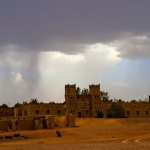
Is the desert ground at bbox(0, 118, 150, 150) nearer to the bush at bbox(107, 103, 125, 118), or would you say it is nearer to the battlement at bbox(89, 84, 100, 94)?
the bush at bbox(107, 103, 125, 118)

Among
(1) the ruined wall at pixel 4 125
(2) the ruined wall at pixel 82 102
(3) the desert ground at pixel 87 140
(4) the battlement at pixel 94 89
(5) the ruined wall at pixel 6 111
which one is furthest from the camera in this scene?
(5) the ruined wall at pixel 6 111

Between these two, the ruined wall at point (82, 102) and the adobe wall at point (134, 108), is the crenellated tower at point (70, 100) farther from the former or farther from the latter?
the adobe wall at point (134, 108)

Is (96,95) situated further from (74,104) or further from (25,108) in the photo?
(25,108)

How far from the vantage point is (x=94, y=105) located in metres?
75.0

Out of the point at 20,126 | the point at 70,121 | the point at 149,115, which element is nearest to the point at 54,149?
the point at 20,126

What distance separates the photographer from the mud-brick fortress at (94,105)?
7475cm

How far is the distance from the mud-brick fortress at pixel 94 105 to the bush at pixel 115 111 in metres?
1.79

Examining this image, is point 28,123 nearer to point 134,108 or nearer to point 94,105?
point 94,105

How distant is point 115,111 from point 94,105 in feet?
15.2

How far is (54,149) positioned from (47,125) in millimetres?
25421

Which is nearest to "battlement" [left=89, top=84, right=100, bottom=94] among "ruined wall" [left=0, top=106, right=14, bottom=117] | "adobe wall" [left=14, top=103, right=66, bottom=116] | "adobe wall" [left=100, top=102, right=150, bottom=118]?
"adobe wall" [left=100, top=102, right=150, bottom=118]

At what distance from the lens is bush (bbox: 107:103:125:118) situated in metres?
72.5

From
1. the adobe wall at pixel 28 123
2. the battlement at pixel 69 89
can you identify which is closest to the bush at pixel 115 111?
the battlement at pixel 69 89

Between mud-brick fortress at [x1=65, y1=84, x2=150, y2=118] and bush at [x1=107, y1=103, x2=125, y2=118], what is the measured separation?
179 centimetres
